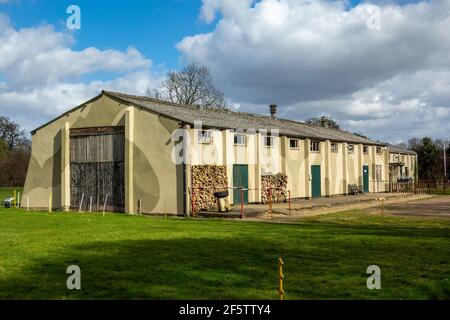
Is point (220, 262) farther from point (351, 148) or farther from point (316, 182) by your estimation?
point (351, 148)

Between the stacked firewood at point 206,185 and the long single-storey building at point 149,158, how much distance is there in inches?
2.1

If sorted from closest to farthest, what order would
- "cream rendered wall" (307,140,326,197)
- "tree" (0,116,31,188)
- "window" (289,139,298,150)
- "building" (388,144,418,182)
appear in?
"window" (289,139,298,150) < "cream rendered wall" (307,140,326,197) < "building" (388,144,418,182) < "tree" (0,116,31,188)

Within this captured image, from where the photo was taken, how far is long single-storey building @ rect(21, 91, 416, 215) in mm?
26141

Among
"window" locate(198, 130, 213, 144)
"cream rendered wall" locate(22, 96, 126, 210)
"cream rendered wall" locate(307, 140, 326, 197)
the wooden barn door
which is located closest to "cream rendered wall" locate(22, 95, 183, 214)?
"cream rendered wall" locate(22, 96, 126, 210)

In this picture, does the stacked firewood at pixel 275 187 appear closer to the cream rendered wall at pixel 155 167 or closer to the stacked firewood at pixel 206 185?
the stacked firewood at pixel 206 185

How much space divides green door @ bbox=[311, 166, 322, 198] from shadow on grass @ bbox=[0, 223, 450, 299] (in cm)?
2263

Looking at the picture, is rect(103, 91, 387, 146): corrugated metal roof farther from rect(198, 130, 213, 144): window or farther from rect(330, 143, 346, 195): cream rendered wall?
rect(330, 143, 346, 195): cream rendered wall

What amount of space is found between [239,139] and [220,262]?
65.3ft

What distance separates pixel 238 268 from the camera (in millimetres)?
10039

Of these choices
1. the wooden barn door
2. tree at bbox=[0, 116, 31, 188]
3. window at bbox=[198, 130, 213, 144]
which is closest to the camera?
window at bbox=[198, 130, 213, 144]

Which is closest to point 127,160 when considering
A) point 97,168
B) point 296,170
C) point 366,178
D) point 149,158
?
point 149,158

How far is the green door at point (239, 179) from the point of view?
2942 cm
